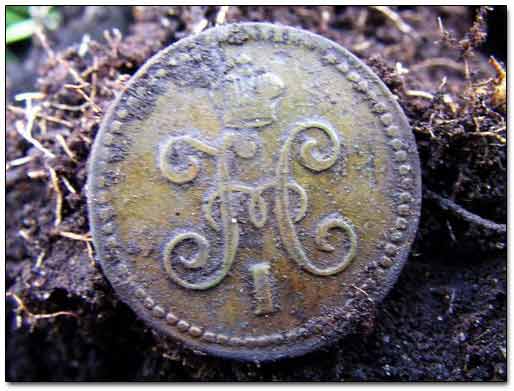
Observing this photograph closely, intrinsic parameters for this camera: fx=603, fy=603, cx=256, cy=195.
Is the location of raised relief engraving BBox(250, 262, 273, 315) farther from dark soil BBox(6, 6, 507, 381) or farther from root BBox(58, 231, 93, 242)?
root BBox(58, 231, 93, 242)

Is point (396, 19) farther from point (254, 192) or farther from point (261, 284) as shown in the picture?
point (261, 284)

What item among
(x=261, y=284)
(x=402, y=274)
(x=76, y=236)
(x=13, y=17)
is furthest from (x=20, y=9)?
(x=402, y=274)

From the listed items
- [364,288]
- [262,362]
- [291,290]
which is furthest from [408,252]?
[262,362]

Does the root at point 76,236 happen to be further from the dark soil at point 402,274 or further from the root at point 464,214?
the root at point 464,214

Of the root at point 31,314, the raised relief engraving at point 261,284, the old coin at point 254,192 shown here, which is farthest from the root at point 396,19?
the root at point 31,314

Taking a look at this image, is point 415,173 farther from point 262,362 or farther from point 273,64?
point 262,362
